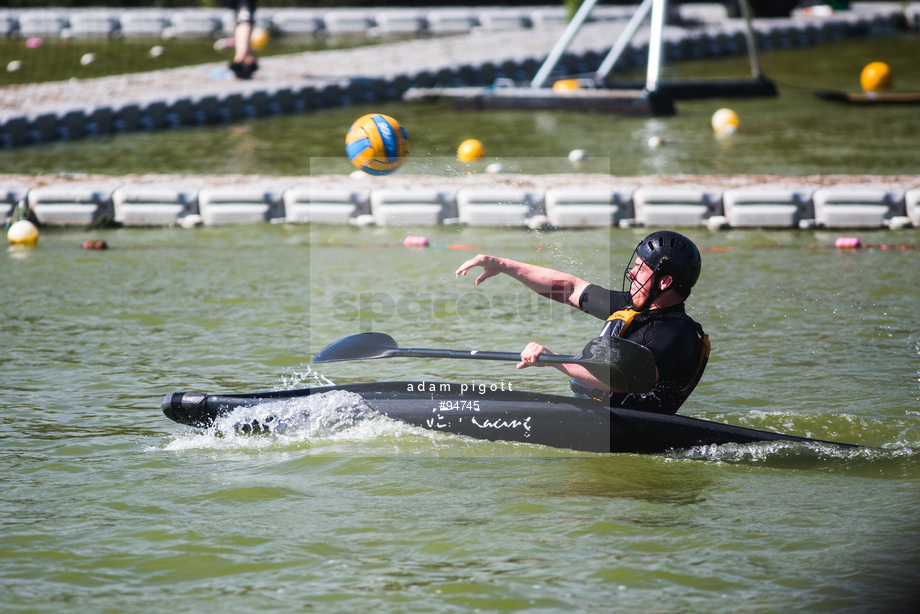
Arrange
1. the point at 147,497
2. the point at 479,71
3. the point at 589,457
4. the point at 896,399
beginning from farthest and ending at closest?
the point at 479,71
the point at 896,399
the point at 589,457
the point at 147,497

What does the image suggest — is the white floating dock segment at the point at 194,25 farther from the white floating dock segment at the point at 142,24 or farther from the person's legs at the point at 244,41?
the person's legs at the point at 244,41

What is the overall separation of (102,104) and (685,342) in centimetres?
982

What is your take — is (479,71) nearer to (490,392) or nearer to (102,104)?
(102,104)

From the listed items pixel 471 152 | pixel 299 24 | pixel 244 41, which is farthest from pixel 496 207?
pixel 299 24

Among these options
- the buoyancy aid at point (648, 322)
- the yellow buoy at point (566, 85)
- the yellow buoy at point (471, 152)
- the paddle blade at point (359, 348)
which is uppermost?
the yellow buoy at point (566, 85)

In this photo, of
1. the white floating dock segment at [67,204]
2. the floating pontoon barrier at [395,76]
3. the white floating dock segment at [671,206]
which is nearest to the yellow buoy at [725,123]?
the floating pontoon barrier at [395,76]

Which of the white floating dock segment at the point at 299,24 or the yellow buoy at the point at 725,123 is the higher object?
the white floating dock segment at the point at 299,24

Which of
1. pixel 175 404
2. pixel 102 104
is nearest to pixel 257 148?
pixel 102 104

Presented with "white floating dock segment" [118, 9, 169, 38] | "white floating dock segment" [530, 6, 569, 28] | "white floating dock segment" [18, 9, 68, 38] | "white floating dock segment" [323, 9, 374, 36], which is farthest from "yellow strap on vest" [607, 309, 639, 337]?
"white floating dock segment" [18, 9, 68, 38]

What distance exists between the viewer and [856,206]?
8.90 m

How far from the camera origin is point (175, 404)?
505 cm

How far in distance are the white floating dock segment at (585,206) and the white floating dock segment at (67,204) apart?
3.83 metres

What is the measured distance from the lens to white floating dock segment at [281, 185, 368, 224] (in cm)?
934

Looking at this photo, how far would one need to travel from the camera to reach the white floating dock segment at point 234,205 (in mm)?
9406
